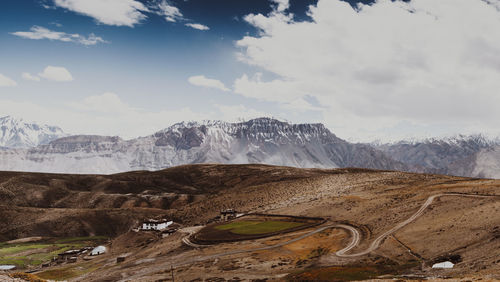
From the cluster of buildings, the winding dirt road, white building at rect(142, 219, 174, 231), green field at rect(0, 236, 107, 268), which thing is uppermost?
the winding dirt road

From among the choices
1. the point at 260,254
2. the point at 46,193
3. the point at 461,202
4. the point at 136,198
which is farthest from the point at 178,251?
the point at 46,193

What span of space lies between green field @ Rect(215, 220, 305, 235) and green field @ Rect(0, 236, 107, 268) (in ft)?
164

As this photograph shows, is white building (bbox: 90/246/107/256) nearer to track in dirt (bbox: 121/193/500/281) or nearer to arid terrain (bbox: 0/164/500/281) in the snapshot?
arid terrain (bbox: 0/164/500/281)

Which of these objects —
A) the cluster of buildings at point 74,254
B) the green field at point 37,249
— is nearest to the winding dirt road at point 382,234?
the cluster of buildings at point 74,254

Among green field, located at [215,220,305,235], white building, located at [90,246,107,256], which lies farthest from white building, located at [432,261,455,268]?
white building, located at [90,246,107,256]

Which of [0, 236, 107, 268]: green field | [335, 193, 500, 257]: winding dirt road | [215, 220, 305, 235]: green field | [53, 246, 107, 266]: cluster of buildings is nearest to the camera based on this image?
[335, 193, 500, 257]: winding dirt road

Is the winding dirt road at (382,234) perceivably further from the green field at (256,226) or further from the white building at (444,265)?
the green field at (256,226)

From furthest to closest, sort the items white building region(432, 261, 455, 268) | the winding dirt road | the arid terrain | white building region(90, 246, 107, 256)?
1. white building region(90, 246, 107, 256)
2. the winding dirt road
3. the arid terrain
4. white building region(432, 261, 455, 268)

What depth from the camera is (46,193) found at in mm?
176875

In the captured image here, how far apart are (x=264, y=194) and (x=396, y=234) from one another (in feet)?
224

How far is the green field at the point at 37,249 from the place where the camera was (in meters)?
89.2

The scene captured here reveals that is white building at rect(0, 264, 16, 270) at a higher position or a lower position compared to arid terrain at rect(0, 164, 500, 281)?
lower

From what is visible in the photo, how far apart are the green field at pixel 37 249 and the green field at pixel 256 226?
50.0 metres

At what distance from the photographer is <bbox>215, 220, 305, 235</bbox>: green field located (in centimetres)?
7425
